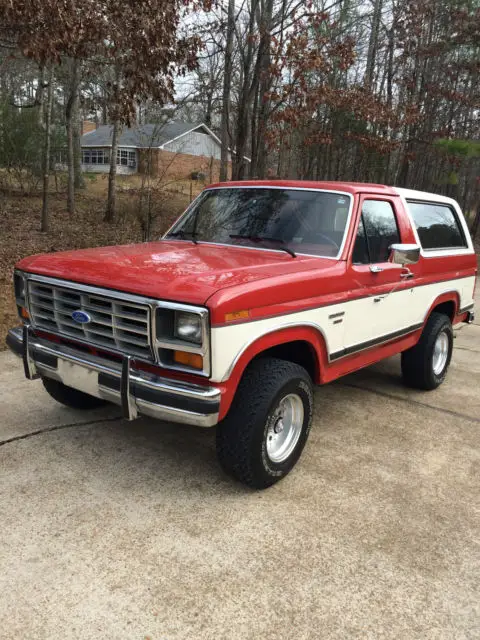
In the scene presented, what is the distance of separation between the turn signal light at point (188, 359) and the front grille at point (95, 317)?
0.53ft

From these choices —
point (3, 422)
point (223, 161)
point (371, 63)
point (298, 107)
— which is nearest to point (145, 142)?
point (223, 161)

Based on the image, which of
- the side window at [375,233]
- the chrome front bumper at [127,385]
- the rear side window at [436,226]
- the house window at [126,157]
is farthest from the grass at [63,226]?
the house window at [126,157]

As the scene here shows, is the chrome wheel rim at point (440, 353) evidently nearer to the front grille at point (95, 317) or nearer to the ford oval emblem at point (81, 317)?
the front grille at point (95, 317)

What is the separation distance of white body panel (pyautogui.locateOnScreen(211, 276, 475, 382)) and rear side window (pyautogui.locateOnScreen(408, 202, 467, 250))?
39 centimetres

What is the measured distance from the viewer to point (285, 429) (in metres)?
3.54

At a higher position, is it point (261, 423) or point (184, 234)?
point (184, 234)

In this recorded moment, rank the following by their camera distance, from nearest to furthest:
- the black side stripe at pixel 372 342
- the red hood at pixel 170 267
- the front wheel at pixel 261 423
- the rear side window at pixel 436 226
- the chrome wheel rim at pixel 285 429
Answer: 1. the red hood at pixel 170 267
2. the front wheel at pixel 261 423
3. the chrome wheel rim at pixel 285 429
4. the black side stripe at pixel 372 342
5. the rear side window at pixel 436 226

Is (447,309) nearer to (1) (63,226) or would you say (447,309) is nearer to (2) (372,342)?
(2) (372,342)

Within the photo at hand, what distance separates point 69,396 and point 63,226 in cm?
1176

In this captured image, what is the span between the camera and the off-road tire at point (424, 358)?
507 centimetres

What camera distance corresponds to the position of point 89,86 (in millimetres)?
17781

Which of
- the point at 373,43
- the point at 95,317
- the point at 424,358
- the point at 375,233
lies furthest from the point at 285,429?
the point at 373,43

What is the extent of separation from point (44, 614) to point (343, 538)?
1556 mm

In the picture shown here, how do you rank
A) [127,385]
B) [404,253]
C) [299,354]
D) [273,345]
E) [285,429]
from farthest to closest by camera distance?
[404,253] < [299,354] < [285,429] < [273,345] < [127,385]
